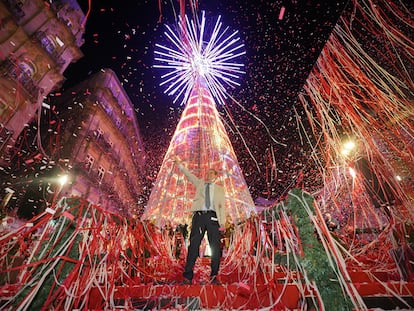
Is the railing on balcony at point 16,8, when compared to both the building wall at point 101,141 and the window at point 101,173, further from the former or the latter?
the window at point 101,173

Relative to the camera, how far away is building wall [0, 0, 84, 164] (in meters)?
14.3

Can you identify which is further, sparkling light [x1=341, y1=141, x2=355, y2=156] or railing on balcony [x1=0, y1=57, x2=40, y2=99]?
railing on balcony [x1=0, y1=57, x2=40, y2=99]

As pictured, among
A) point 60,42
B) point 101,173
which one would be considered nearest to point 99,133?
point 101,173

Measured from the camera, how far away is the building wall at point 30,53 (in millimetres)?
14289

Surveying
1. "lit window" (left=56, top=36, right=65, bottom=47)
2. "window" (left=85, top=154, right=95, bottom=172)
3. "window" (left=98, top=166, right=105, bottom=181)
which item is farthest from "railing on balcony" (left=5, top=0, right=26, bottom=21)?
"window" (left=98, top=166, right=105, bottom=181)

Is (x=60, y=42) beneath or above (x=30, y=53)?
above

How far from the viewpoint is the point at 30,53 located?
16406mm

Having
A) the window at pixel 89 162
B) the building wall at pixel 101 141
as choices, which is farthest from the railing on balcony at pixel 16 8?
the window at pixel 89 162

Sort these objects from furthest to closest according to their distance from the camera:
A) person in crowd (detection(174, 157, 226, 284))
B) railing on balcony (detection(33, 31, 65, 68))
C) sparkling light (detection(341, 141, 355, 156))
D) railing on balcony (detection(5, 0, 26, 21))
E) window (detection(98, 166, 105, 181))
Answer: window (detection(98, 166, 105, 181))
railing on balcony (detection(33, 31, 65, 68))
railing on balcony (detection(5, 0, 26, 21))
sparkling light (detection(341, 141, 355, 156))
person in crowd (detection(174, 157, 226, 284))

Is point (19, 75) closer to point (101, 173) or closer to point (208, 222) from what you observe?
point (101, 173)

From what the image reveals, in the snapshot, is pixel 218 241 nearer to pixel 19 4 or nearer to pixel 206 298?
pixel 206 298

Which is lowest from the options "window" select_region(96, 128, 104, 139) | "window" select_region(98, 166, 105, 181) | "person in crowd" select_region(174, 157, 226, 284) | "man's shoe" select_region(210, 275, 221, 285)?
"man's shoe" select_region(210, 275, 221, 285)

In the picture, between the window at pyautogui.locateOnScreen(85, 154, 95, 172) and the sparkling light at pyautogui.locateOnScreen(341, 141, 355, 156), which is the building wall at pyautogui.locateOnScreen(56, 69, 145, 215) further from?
the sparkling light at pyautogui.locateOnScreen(341, 141, 355, 156)

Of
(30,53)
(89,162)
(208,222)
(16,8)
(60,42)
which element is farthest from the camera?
(89,162)
